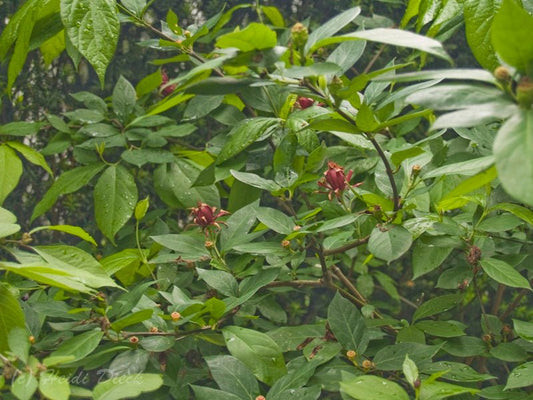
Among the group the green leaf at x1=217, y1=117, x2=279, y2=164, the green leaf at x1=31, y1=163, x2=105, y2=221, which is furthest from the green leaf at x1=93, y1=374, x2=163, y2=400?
the green leaf at x1=31, y1=163, x2=105, y2=221

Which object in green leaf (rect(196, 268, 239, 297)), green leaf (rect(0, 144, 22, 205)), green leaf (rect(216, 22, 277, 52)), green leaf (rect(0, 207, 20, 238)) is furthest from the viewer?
green leaf (rect(0, 144, 22, 205))

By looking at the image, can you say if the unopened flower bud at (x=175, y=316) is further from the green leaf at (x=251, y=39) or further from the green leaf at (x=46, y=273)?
the green leaf at (x=251, y=39)

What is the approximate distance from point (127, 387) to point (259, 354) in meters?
0.25

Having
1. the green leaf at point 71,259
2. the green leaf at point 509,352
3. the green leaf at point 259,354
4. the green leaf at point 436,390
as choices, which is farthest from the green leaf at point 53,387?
the green leaf at point 509,352

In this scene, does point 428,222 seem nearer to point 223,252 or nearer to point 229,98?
point 223,252

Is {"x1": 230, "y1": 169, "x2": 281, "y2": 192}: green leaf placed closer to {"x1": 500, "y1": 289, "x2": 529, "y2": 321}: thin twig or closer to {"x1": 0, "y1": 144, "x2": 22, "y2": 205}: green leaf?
{"x1": 0, "y1": 144, "x2": 22, "y2": 205}: green leaf

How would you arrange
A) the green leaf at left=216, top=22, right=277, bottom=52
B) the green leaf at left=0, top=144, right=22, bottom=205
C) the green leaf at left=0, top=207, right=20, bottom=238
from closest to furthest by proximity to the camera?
the green leaf at left=216, top=22, right=277, bottom=52 < the green leaf at left=0, top=207, right=20, bottom=238 < the green leaf at left=0, top=144, right=22, bottom=205

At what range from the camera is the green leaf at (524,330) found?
0.87 meters

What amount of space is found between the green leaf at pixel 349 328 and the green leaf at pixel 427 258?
125 millimetres

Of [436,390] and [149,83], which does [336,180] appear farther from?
[149,83]

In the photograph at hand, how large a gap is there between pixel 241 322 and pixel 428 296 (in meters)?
0.66

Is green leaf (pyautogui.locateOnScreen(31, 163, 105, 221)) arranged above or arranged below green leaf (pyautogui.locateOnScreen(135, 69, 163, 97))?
below

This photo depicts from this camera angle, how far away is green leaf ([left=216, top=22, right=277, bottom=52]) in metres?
0.62

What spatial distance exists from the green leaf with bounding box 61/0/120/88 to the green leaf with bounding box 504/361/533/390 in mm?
626
